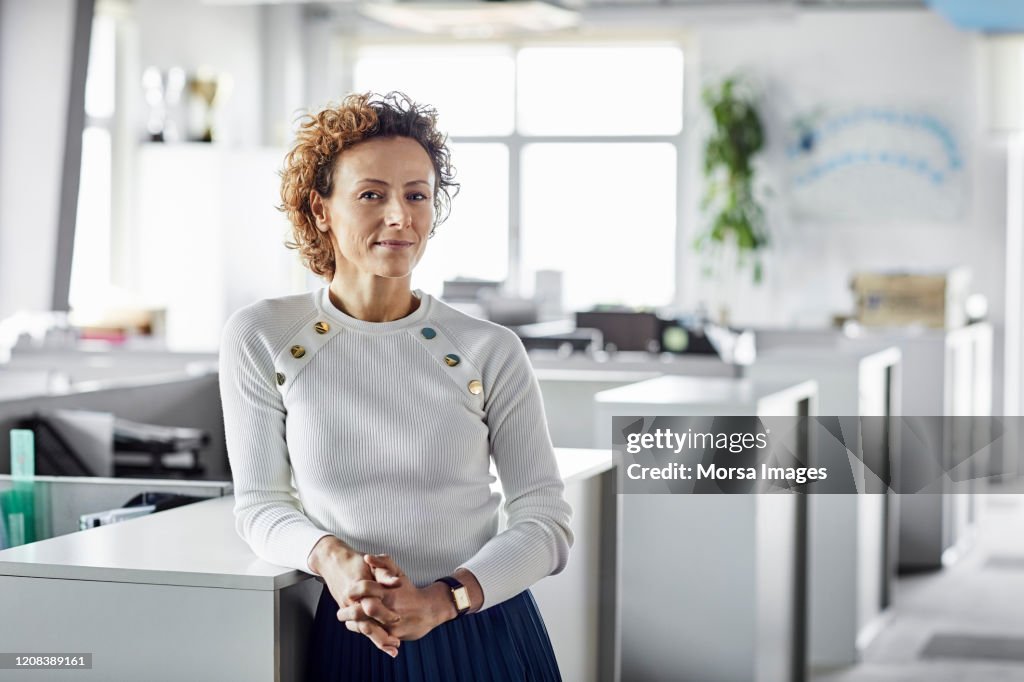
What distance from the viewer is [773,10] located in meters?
9.35

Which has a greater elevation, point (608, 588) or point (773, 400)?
point (773, 400)

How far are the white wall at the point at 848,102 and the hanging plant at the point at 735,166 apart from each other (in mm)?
249

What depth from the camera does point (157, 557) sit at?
1659mm

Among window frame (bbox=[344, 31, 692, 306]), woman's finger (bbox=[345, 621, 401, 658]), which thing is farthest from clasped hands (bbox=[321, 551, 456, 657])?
window frame (bbox=[344, 31, 692, 306])

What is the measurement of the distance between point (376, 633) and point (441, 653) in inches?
6.7

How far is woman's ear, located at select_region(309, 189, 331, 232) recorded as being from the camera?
1.76 metres

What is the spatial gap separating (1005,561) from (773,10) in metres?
4.63

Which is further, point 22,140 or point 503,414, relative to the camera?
point 22,140

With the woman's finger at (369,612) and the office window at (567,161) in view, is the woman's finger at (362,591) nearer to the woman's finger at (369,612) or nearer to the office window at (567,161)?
the woman's finger at (369,612)

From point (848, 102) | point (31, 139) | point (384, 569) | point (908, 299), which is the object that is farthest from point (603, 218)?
point (384, 569)

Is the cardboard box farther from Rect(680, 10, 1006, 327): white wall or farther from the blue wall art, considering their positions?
the blue wall art

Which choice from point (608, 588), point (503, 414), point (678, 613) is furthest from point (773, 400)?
point (503, 414)

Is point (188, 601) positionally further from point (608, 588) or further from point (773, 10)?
point (773, 10)

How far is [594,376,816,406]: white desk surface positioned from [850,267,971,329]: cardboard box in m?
2.95
